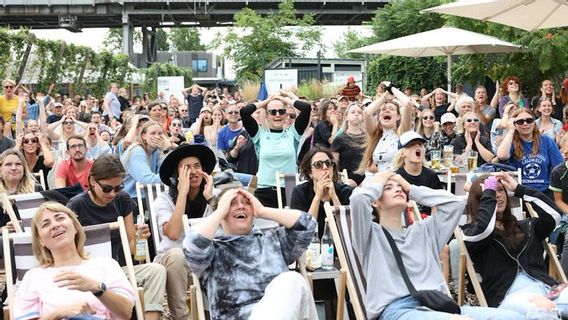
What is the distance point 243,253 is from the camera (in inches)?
182

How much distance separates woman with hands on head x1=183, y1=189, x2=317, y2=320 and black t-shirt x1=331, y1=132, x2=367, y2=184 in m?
3.34

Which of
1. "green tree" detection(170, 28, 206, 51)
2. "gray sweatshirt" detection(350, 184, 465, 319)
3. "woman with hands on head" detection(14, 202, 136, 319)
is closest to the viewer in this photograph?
"woman with hands on head" detection(14, 202, 136, 319)

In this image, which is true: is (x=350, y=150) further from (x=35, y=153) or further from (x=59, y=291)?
(x=59, y=291)

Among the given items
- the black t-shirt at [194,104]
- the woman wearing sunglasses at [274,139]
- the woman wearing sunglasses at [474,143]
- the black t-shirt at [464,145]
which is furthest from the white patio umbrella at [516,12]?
the black t-shirt at [194,104]

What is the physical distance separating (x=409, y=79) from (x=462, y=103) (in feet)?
52.9

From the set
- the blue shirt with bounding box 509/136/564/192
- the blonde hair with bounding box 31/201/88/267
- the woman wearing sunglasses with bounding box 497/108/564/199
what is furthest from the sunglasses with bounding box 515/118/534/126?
the blonde hair with bounding box 31/201/88/267

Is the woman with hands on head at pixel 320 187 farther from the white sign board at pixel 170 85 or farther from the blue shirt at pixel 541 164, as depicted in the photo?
the white sign board at pixel 170 85

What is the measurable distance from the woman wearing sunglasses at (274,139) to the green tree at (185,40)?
9404 centimetres

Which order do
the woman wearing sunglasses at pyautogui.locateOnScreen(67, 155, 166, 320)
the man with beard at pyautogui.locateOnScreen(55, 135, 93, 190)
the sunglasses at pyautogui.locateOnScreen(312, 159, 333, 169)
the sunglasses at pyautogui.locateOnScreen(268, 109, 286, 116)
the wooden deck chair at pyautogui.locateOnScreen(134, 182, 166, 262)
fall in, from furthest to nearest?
the sunglasses at pyautogui.locateOnScreen(268, 109, 286, 116) → the man with beard at pyautogui.locateOnScreen(55, 135, 93, 190) → the wooden deck chair at pyautogui.locateOnScreen(134, 182, 166, 262) → the sunglasses at pyautogui.locateOnScreen(312, 159, 333, 169) → the woman wearing sunglasses at pyautogui.locateOnScreen(67, 155, 166, 320)

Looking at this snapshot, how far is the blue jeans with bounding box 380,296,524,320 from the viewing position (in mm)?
4362

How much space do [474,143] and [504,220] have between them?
11.2 feet

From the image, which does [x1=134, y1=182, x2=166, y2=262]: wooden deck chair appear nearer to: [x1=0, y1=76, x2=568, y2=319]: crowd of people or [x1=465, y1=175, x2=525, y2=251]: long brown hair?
[x1=0, y1=76, x2=568, y2=319]: crowd of people

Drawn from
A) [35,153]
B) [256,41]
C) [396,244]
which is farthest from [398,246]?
[256,41]

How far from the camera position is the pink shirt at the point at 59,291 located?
4.29 metres
